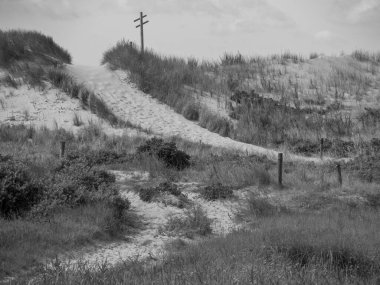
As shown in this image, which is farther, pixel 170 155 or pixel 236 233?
pixel 170 155

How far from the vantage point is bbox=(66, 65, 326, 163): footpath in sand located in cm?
2152

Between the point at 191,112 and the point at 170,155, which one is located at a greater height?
the point at 191,112

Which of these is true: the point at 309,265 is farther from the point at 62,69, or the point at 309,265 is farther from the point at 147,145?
the point at 62,69

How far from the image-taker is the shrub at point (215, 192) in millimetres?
12327

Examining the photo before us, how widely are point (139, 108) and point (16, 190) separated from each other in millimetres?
A: 14243

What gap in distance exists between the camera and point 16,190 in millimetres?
10164

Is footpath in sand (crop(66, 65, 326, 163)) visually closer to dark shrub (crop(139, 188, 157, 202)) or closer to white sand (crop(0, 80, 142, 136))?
white sand (crop(0, 80, 142, 136))

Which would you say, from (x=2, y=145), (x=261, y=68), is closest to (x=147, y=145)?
(x=2, y=145)

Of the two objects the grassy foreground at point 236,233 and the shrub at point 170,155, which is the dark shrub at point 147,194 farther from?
the shrub at point 170,155

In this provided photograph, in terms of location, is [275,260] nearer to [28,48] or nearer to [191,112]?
[191,112]

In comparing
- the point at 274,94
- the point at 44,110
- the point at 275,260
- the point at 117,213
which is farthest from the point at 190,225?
the point at 274,94

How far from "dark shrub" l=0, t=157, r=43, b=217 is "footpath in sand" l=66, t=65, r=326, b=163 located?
33.5 feet

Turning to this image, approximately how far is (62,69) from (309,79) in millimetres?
15044

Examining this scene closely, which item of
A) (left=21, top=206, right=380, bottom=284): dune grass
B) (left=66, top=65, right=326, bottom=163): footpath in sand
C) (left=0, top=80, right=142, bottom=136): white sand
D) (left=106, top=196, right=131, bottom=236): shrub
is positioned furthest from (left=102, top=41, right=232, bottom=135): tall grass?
(left=21, top=206, right=380, bottom=284): dune grass
